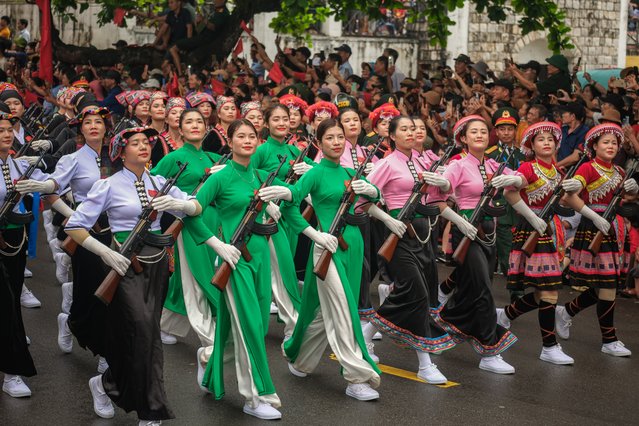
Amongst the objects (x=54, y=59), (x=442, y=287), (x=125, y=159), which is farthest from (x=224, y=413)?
(x=54, y=59)

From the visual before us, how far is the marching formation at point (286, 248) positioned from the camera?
707cm

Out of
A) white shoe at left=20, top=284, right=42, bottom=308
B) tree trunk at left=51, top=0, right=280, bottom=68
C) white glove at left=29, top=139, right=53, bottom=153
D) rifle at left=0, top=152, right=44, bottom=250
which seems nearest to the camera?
rifle at left=0, top=152, right=44, bottom=250

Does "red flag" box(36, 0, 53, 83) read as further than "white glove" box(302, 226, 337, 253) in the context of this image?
Yes

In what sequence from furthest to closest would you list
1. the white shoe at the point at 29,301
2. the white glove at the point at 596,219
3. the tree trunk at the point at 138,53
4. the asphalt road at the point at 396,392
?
1. the tree trunk at the point at 138,53
2. the white shoe at the point at 29,301
3. the white glove at the point at 596,219
4. the asphalt road at the point at 396,392

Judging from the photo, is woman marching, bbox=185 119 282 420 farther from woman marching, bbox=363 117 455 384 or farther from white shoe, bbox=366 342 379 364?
white shoe, bbox=366 342 379 364

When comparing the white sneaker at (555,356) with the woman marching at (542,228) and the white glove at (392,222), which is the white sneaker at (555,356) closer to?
the woman marching at (542,228)

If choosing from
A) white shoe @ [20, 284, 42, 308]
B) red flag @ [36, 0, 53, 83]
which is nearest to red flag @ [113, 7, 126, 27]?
red flag @ [36, 0, 53, 83]

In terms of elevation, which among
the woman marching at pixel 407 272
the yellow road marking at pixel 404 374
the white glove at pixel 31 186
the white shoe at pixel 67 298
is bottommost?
the yellow road marking at pixel 404 374

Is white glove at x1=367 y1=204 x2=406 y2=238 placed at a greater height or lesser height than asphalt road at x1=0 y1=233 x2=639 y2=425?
greater

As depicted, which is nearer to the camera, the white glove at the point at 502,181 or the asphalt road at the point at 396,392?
the asphalt road at the point at 396,392

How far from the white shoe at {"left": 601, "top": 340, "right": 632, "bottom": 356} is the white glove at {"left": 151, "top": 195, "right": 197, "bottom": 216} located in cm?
431

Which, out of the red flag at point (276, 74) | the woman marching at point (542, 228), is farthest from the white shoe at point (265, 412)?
the red flag at point (276, 74)

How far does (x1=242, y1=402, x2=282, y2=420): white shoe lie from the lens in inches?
288

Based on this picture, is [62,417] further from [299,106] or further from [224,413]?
[299,106]
